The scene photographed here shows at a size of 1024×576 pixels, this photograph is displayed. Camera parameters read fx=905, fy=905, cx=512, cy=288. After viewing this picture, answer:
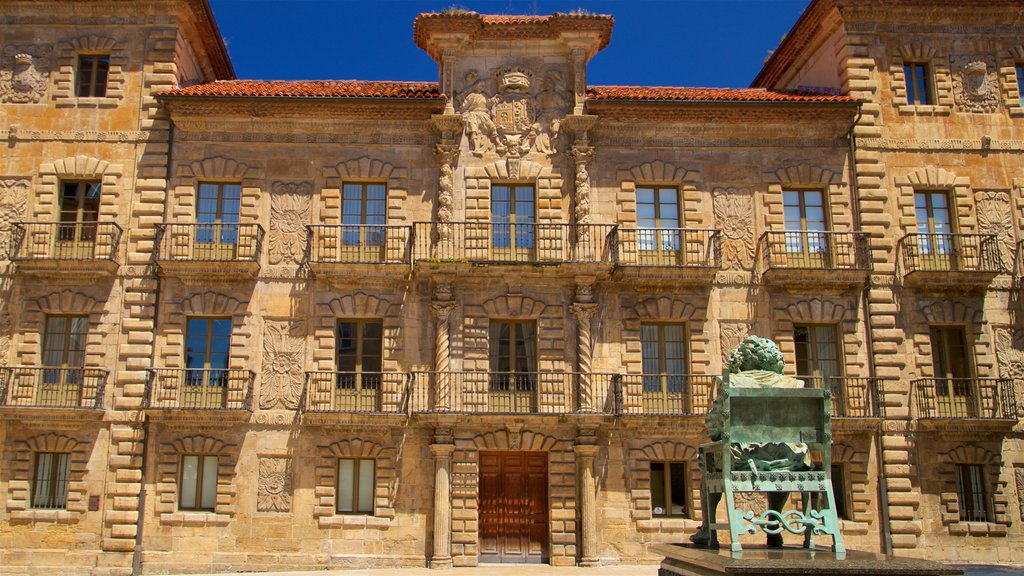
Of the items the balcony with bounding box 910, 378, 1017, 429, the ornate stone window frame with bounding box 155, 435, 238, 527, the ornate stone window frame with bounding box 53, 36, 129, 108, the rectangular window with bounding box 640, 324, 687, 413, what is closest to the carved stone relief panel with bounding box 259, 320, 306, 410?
the ornate stone window frame with bounding box 155, 435, 238, 527

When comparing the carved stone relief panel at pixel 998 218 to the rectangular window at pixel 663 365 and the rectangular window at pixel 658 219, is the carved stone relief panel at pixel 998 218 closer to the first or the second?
the rectangular window at pixel 658 219

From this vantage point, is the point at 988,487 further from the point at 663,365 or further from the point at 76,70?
the point at 76,70

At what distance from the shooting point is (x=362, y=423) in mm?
20016

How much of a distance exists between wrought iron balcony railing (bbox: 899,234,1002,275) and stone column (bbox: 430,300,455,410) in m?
10.8

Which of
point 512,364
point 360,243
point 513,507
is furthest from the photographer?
point 360,243

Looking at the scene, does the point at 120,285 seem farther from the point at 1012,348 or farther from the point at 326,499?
the point at 1012,348

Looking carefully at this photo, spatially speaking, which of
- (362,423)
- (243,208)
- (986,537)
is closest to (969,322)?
(986,537)

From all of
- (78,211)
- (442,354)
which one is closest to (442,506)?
(442,354)

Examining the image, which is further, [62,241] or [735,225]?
[735,225]

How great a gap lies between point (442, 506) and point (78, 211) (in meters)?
11.0

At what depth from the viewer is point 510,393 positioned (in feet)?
67.4

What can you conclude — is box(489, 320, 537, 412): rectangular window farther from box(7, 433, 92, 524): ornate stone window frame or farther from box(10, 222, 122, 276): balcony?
box(7, 433, 92, 524): ornate stone window frame

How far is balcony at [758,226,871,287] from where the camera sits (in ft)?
68.5

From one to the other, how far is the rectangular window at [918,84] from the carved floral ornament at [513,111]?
27.9 ft
